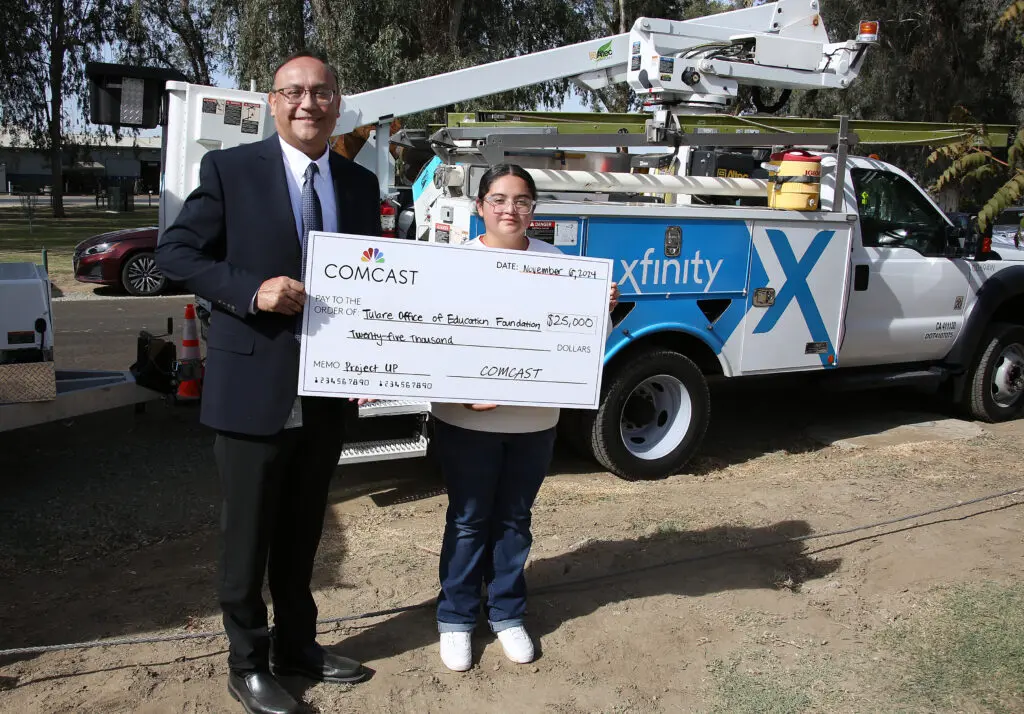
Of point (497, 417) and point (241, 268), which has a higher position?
Result: point (241, 268)

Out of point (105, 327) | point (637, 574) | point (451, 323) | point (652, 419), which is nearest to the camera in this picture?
point (451, 323)

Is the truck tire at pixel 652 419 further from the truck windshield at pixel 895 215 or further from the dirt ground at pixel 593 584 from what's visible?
the truck windshield at pixel 895 215

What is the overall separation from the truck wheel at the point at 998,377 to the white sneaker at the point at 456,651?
18.8ft

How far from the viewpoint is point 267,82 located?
67.4 feet

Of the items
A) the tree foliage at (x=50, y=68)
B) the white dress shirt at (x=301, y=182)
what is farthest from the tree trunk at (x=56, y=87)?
the white dress shirt at (x=301, y=182)

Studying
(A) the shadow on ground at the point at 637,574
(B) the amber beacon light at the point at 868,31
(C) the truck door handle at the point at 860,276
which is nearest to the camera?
(A) the shadow on ground at the point at 637,574

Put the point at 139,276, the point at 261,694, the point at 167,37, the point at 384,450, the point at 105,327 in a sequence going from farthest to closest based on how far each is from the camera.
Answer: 1. the point at 167,37
2. the point at 139,276
3. the point at 105,327
4. the point at 384,450
5. the point at 261,694

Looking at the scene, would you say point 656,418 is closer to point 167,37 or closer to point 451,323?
point 451,323

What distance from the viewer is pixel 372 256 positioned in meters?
3.06

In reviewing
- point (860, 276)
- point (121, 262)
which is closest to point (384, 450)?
point (860, 276)

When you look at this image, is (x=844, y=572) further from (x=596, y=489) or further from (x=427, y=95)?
(x=427, y=95)

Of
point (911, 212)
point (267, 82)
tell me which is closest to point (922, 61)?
point (267, 82)

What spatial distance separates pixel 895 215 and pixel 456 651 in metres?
5.19

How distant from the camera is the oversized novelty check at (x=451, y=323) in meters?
3.02
